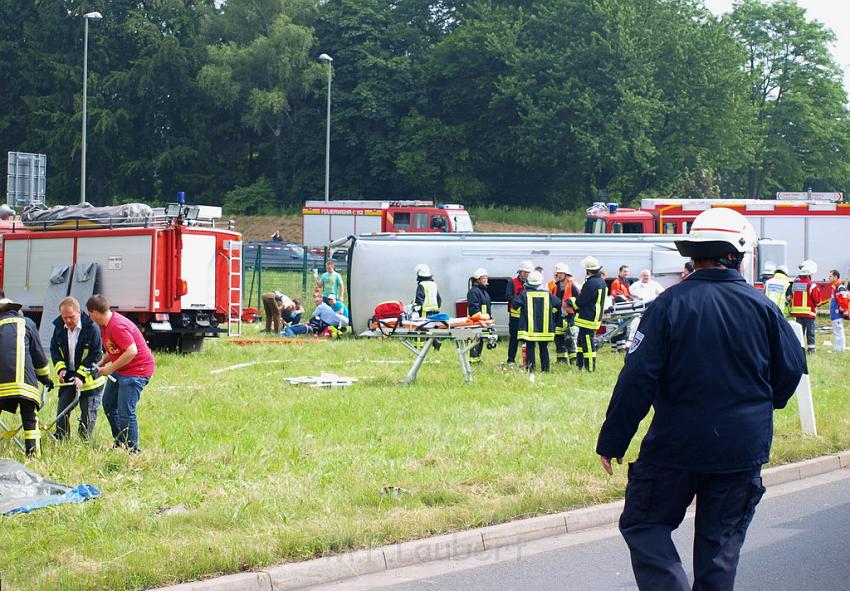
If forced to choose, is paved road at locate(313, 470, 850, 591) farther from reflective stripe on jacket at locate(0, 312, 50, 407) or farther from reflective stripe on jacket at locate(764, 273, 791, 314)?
reflective stripe on jacket at locate(764, 273, 791, 314)

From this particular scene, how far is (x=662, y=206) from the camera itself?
33.6 m

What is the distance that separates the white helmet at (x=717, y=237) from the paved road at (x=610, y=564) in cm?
264

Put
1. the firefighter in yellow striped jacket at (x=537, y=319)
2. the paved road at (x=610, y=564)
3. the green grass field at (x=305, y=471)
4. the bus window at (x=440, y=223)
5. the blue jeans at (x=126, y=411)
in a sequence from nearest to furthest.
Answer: the paved road at (x=610, y=564), the green grass field at (x=305, y=471), the blue jeans at (x=126, y=411), the firefighter in yellow striped jacket at (x=537, y=319), the bus window at (x=440, y=223)

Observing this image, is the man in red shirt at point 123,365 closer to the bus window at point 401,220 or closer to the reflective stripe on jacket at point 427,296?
the reflective stripe on jacket at point 427,296

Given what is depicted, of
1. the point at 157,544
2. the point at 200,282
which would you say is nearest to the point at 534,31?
the point at 200,282

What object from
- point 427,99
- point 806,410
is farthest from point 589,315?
point 427,99

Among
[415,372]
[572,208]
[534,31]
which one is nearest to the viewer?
[415,372]

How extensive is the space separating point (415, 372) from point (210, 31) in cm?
5818

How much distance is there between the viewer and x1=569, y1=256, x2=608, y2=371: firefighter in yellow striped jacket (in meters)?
17.6

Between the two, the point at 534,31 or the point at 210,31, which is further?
the point at 210,31

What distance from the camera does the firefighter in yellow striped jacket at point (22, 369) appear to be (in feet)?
32.3

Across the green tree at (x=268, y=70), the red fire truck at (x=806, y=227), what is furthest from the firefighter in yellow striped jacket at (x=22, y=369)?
the green tree at (x=268, y=70)

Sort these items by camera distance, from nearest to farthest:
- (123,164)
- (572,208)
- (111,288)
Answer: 1. (111,288)
2. (572,208)
3. (123,164)

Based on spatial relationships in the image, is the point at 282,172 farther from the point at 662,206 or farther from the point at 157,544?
the point at 157,544
